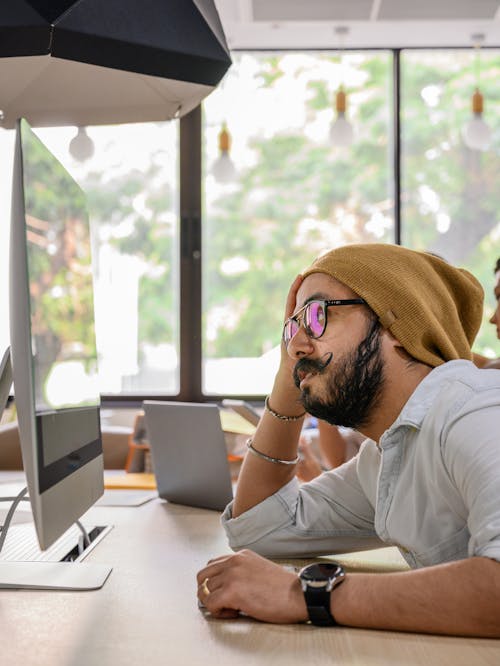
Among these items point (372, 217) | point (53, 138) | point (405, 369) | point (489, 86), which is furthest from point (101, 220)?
point (405, 369)

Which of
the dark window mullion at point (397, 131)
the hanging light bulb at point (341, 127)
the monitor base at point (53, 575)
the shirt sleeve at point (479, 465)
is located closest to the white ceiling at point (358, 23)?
the dark window mullion at point (397, 131)

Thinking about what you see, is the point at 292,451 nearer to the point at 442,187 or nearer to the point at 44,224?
the point at 44,224

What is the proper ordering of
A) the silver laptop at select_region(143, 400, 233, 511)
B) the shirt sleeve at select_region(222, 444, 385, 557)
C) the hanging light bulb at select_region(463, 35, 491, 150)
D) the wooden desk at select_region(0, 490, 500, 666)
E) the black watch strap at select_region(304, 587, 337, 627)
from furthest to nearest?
the hanging light bulb at select_region(463, 35, 491, 150) → the silver laptop at select_region(143, 400, 233, 511) → the shirt sleeve at select_region(222, 444, 385, 557) → the black watch strap at select_region(304, 587, 337, 627) → the wooden desk at select_region(0, 490, 500, 666)

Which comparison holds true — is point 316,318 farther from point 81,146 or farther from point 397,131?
point 397,131

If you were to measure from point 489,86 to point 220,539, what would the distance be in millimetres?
4456

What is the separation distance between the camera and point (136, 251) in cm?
526

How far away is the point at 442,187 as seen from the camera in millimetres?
5332

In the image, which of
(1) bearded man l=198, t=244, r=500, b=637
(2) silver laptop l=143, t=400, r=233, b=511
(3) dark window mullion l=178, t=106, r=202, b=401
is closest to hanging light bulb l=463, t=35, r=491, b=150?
(3) dark window mullion l=178, t=106, r=202, b=401

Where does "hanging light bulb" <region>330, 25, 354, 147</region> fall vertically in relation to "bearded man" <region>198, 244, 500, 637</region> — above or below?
above

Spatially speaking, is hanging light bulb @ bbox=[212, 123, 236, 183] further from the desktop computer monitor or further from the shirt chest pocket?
the shirt chest pocket

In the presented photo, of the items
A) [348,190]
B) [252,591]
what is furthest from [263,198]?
[252,591]

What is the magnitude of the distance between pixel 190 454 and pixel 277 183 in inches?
141

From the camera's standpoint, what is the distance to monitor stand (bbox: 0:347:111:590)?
119cm

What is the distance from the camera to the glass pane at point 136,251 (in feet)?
17.2
